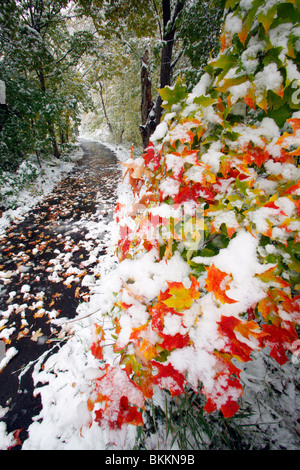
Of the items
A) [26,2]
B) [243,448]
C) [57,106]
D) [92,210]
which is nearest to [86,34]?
[26,2]

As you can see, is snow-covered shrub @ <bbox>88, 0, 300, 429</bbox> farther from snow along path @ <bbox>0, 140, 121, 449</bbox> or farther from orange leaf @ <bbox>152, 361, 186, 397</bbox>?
snow along path @ <bbox>0, 140, 121, 449</bbox>

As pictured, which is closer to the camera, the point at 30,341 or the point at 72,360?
the point at 72,360

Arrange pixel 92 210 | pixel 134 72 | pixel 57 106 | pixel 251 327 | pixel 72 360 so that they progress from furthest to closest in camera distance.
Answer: pixel 134 72
pixel 57 106
pixel 92 210
pixel 72 360
pixel 251 327

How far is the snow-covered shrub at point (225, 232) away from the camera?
0.65 meters

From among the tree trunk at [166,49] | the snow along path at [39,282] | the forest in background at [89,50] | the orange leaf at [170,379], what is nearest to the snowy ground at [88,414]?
the snow along path at [39,282]

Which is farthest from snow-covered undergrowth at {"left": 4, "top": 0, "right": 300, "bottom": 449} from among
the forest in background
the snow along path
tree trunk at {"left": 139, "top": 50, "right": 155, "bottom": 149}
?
tree trunk at {"left": 139, "top": 50, "right": 155, "bottom": 149}

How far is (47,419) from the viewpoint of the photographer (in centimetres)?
154

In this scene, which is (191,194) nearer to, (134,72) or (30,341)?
(30,341)

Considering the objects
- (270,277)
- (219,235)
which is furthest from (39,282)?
(270,277)

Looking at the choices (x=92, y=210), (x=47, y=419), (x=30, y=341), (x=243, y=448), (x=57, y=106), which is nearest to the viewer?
(x=243, y=448)

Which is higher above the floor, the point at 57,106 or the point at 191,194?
the point at 57,106

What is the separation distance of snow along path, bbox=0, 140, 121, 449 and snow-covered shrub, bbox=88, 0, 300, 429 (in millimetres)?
1502

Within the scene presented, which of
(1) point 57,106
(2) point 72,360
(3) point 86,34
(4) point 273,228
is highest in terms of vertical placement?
(3) point 86,34
